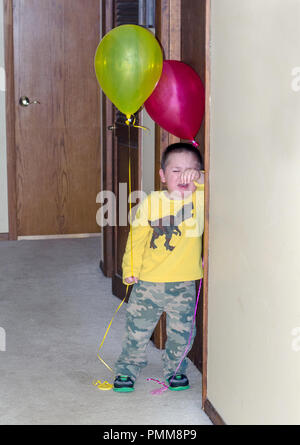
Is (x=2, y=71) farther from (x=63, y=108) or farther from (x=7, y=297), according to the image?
(x=7, y=297)

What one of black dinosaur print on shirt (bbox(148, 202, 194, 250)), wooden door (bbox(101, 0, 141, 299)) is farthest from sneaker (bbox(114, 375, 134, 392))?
wooden door (bbox(101, 0, 141, 299))

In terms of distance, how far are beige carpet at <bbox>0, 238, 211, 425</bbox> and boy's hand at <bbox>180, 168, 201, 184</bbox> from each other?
0.83 m

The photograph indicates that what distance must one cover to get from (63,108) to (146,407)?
339cm

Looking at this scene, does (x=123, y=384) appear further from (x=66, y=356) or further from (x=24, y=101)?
(x=24, y=101)

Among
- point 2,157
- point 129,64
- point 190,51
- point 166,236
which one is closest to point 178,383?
point 166,236

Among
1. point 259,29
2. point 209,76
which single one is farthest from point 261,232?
point 209,76

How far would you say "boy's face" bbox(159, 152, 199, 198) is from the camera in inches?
102

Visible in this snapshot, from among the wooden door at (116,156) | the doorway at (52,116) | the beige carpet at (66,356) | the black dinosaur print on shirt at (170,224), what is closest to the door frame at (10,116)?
the doorway at (52,116)

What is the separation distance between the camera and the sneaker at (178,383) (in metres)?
2.70

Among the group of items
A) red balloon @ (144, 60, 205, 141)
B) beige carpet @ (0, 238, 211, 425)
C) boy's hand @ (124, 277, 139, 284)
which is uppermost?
red balloon @ (144, 60, 205, 141)

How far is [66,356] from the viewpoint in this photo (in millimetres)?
3072

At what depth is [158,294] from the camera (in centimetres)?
265

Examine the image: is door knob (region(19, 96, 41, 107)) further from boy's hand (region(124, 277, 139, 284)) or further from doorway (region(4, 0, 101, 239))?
boy's hand (region(124, 277, 139, 284))

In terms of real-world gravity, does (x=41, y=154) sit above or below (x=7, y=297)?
above
